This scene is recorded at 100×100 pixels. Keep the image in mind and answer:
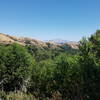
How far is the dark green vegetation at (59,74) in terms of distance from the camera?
16044mm

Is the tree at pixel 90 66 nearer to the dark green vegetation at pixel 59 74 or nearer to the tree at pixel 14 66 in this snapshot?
the dark green vegetation at pixel 59 74

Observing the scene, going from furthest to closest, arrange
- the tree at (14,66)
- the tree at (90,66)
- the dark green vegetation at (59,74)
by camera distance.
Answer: the tree at (14,66) < the dark green vegetation at (59,74) < the tree at (90,66)

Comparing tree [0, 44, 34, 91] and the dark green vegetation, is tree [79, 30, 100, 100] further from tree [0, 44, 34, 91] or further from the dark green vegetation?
tree [0, 44, 34, 91]

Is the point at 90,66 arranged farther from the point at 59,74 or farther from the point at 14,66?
the point at 14,66

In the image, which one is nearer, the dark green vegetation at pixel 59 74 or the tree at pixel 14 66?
the dark green vegetation at pixel 59 74

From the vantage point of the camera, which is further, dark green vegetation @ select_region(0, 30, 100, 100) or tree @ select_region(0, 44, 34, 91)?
tree @ select_region(0, 44, 34, 91)

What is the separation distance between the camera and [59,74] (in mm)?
22672

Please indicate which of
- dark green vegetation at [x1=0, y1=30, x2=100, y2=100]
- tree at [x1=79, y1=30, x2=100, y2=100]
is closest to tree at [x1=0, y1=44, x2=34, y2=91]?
dark green vegetation at [x1=0, y1=30, x2=100, y2=100]

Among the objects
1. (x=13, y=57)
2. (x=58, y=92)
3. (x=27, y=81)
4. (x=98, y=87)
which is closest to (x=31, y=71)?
(x=27, y=81)

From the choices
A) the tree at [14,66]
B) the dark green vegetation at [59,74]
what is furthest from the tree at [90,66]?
the tree at [14,66]

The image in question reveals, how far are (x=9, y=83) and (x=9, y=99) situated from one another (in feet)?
49.6

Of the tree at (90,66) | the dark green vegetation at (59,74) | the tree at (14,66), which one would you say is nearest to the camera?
the tree at (90,66)

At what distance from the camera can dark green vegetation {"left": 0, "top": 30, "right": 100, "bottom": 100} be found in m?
16.0

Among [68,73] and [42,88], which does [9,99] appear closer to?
[68,73]
